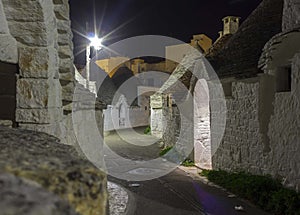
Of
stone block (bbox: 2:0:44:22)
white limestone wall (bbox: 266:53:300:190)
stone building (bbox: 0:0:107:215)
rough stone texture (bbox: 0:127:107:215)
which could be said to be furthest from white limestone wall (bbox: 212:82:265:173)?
rough stone texture (bbox: 0:127:107:215)

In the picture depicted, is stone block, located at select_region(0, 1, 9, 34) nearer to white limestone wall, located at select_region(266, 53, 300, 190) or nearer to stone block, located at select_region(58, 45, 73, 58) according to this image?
stone block, located at select_region(58, 45, 73, 58)

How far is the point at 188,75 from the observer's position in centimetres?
1564

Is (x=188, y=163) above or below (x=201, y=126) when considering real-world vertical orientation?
below

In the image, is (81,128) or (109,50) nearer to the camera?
(81,128)

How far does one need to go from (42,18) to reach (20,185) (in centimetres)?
282

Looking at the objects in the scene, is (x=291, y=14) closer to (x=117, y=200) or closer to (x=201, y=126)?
(x=201, y=126)

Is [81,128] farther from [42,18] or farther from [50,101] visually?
[42,18]

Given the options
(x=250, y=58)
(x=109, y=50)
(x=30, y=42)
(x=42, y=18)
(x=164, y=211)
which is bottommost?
(x=164, y=211)

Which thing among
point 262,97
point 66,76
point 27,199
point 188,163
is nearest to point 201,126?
point 188,163

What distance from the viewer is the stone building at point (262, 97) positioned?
6484 millimetres

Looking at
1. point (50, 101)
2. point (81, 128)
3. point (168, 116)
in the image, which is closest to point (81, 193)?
point (50, 101)

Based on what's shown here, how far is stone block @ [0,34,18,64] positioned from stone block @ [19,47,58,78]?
62mm

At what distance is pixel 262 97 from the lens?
7477 millimetres

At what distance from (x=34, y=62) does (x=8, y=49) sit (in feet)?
0.94
